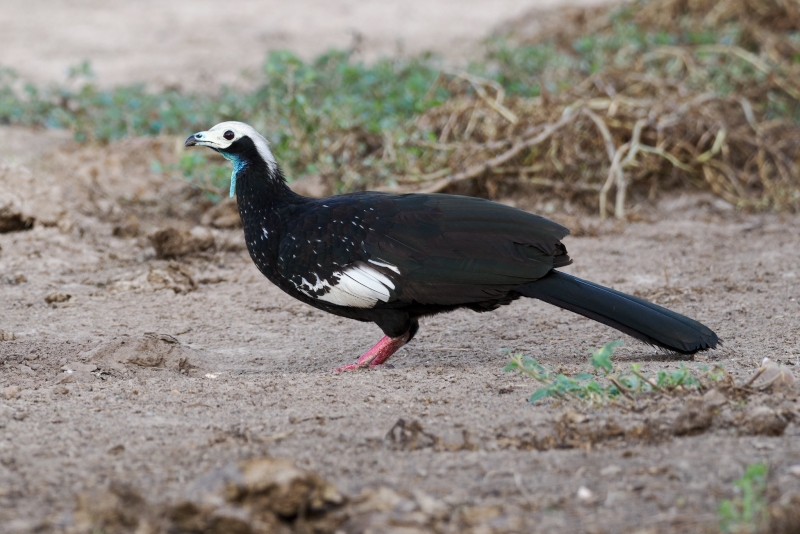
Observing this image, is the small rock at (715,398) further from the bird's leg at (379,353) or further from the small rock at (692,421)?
the bird's leg at (379,353)

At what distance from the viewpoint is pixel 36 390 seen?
3.96m

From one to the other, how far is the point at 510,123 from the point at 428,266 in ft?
11.4

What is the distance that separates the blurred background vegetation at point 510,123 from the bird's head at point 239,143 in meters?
1.81

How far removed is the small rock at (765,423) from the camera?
10.2 feet

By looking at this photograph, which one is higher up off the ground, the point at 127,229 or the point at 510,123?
the point at 510,123

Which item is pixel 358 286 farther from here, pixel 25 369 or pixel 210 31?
pixel 210 31

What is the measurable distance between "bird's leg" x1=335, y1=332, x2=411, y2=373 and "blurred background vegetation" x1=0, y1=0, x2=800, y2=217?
8.63 ft

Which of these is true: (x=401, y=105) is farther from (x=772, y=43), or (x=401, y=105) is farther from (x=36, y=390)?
(x=36, y=390)

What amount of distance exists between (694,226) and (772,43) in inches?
144

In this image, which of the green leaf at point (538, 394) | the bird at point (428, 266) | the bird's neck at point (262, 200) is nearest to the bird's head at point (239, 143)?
the bird's neck at point (262, 200)

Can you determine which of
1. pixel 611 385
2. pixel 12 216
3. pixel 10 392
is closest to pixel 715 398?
pixel 611 385

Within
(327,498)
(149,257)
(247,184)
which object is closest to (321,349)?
(247,184)

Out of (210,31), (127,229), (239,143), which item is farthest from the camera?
(210,31)

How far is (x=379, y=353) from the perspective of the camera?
4688 millimetres
